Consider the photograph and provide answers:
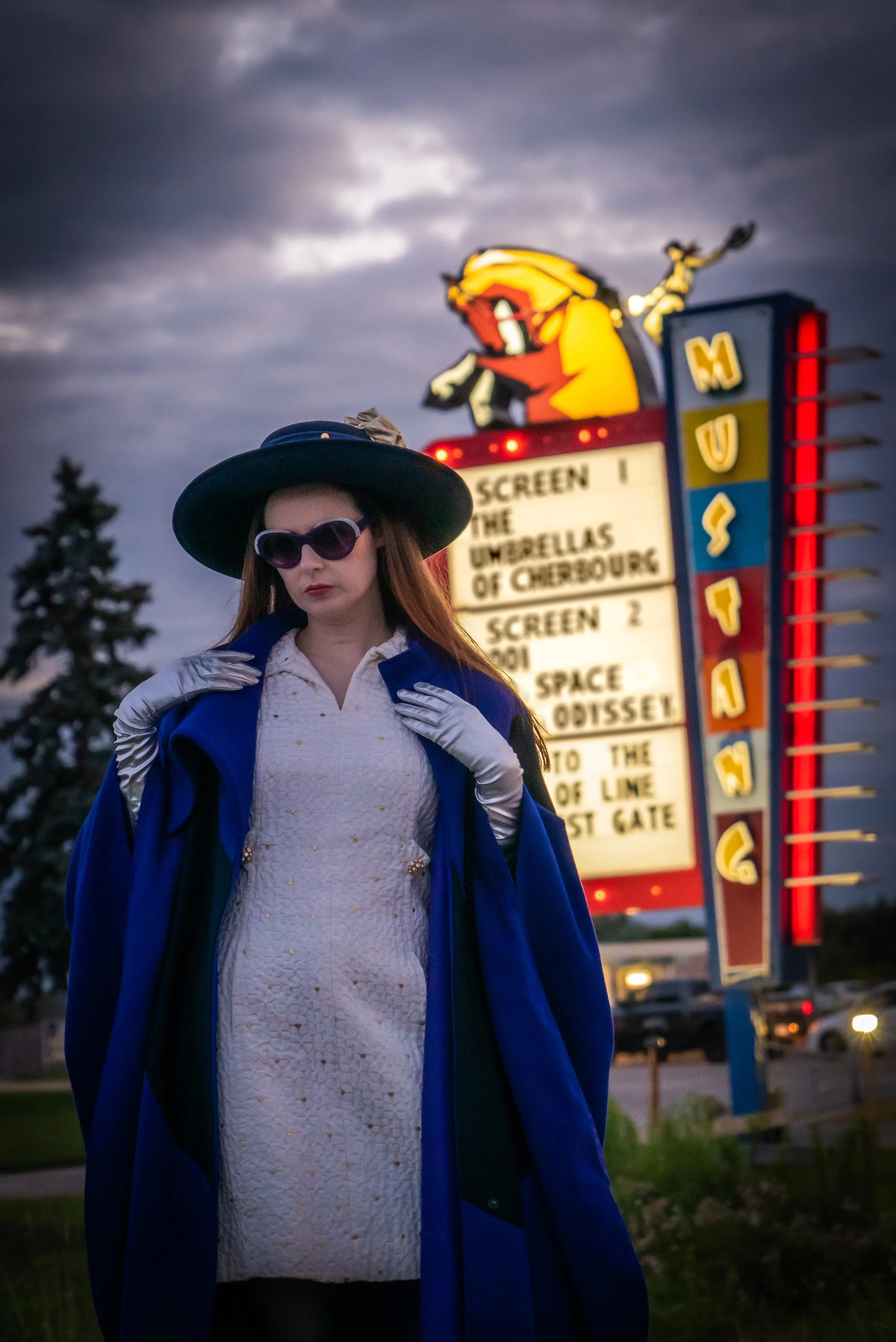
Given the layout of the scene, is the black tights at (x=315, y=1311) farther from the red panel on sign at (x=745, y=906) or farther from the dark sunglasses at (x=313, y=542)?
the red panel on sign at (x=745, y=906)

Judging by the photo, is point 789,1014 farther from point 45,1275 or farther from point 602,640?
point 45,1275

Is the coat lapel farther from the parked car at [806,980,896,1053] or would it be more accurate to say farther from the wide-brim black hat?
the parked car at [806,980,896,1053]

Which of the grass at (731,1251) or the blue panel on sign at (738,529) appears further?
the blue panel on sign at (738,529)

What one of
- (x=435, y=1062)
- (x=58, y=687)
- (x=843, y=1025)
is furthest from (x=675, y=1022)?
(x=435, y=1062)

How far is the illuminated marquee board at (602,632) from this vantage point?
29.6ft

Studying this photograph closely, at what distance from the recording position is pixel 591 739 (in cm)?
912

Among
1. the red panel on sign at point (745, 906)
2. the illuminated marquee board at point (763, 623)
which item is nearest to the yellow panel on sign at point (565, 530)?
the illuminated marquee board at point (763, 623)

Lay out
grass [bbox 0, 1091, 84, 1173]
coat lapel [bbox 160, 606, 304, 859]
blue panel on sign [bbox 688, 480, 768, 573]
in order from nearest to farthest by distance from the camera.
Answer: coat lapel [bbox 160, 606, 304, 859], blue panel on sign [bbox 688, 480, 768, 573], grass [bbox 0, 1091, 84, 1173]

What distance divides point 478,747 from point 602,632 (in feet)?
22.2

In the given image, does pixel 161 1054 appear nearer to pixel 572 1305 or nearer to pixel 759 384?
pixel 572 1305

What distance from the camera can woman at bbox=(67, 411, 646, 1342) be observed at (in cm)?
233

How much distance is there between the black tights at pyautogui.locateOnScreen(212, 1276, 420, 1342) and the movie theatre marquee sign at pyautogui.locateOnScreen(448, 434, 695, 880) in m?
6.60

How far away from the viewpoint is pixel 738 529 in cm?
888

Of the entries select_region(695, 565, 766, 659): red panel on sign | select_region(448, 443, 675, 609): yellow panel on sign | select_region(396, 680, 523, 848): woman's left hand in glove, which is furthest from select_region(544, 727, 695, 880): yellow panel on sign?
select_region(396, 680, 523, 848): woman's left hand in glove
